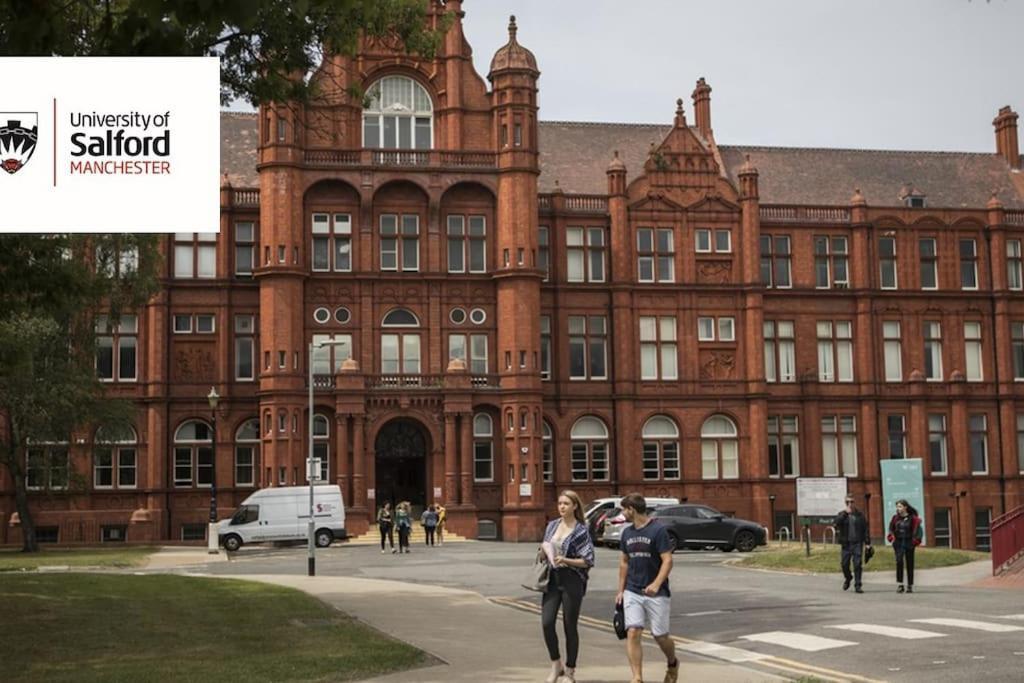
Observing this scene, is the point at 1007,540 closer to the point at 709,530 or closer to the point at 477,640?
the point at 709,530

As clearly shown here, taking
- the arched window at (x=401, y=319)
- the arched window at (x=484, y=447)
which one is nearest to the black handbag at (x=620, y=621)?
the arched window at (x=484, y=447)

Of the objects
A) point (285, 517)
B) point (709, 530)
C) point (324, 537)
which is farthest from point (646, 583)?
point (285, 517)

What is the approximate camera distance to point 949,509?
204 feet

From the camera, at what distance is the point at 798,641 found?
18.4 metres

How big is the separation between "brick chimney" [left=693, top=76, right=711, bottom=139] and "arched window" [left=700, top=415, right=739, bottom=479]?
49.5ft

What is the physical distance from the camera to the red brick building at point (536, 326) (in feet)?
180

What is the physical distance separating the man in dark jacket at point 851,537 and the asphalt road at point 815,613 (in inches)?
18.3

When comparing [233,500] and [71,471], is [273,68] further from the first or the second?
[233,500]

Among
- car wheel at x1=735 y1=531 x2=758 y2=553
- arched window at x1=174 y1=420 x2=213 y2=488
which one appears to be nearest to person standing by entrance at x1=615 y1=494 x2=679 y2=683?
car wheel at x1=735 y1=531 x2=758 y2=553

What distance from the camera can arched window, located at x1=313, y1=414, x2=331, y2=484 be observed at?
54.7 meters

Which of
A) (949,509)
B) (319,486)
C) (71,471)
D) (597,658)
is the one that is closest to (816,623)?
(597,658)

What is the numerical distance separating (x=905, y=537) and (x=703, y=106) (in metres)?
44.0

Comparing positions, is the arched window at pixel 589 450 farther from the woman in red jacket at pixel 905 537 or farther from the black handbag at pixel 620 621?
the black handbag at pixel 620 621

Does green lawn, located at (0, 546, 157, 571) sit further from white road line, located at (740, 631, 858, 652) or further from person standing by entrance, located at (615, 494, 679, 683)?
person standing by entrance, located at (615, 494, 679, 683)
